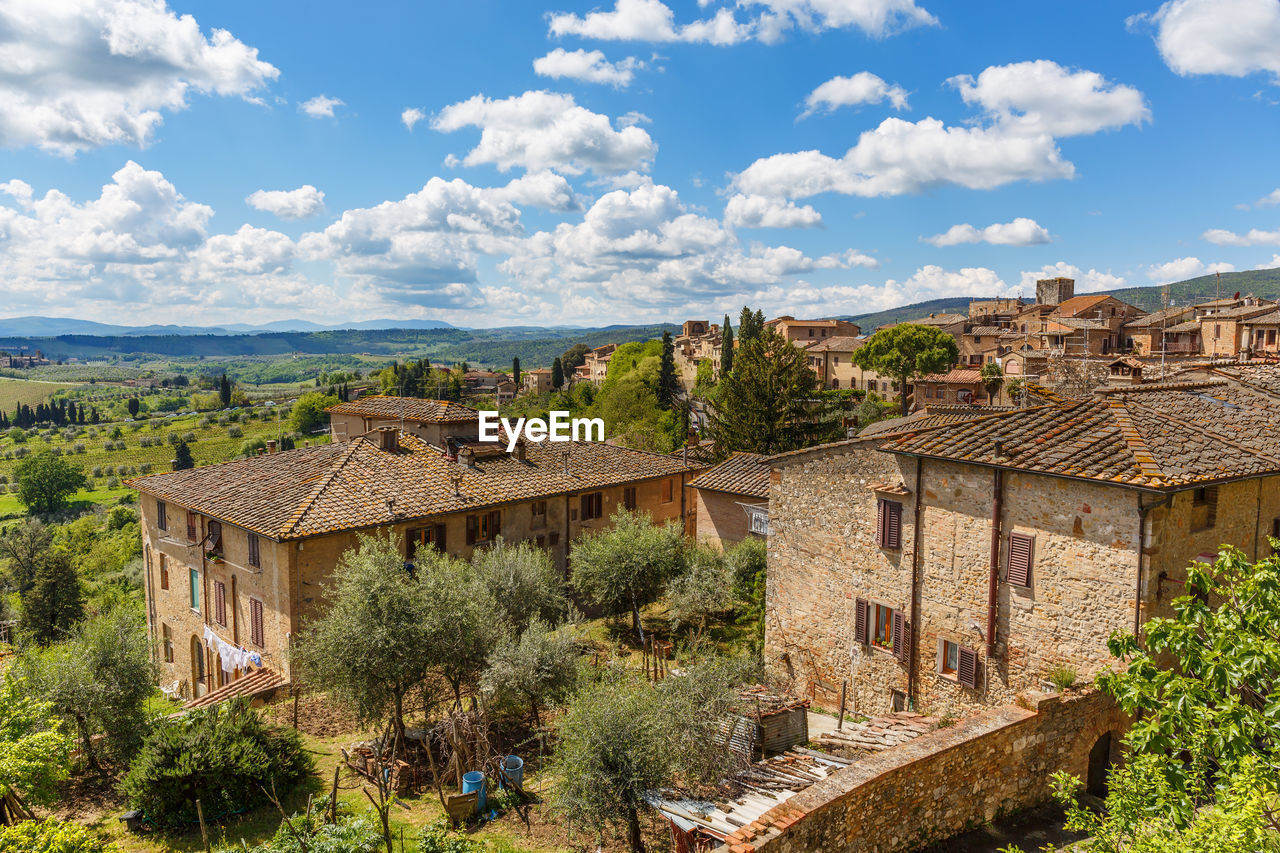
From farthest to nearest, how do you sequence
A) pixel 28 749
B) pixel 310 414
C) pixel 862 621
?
1. pixel 310 414
2. pixel 862 621
3. pixel 28 749

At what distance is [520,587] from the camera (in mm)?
21703

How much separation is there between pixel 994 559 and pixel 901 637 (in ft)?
9.82

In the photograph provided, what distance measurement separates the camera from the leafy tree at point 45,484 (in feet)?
353

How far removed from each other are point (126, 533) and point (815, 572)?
93.5 metres

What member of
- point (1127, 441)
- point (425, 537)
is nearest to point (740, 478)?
point (425, 537)

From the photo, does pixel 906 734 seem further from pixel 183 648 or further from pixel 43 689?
pixel 183 648

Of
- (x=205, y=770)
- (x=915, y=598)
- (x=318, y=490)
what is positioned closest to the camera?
(x=205, y=770)

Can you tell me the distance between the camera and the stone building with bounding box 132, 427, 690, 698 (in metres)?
22.8

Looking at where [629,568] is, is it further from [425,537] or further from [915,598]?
[915,598]

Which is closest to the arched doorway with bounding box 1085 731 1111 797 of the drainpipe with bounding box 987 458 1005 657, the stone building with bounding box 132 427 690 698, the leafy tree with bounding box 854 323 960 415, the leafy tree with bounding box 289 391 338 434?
the drainpipe with bounding box 987 458 1005 657

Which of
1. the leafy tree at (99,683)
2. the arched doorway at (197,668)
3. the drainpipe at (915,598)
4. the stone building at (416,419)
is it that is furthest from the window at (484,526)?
the drainpipe at (915,598)

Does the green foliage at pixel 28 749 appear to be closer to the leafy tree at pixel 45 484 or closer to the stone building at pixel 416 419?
the stone building at pixel 416 419

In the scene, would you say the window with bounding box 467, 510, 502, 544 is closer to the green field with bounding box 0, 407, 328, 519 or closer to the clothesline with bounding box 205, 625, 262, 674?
the clothesline with bounding box 205, 625, 262, 674

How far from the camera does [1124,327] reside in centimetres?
8106
